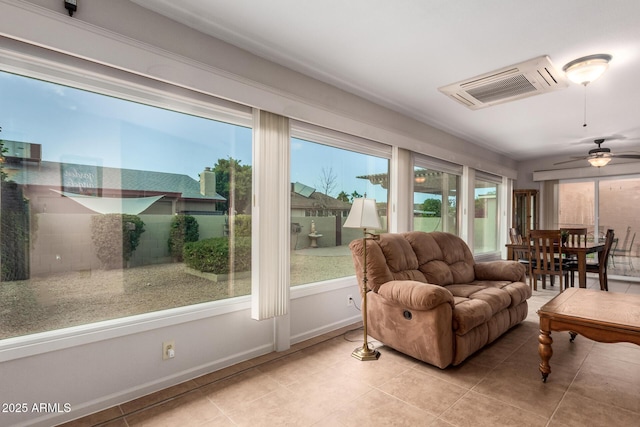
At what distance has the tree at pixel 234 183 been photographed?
104 inches

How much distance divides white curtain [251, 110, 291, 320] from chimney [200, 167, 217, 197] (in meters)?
0.33

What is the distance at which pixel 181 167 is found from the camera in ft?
7.98

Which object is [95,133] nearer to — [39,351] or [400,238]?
[39,351]

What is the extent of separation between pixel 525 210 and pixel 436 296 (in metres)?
5.87

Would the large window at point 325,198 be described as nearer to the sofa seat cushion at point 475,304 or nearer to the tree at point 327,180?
the tree at point 327,180

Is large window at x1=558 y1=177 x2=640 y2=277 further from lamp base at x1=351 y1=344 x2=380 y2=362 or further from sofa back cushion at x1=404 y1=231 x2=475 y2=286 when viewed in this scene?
lamp base at x1=351 y1=344 x2=380 y2=362

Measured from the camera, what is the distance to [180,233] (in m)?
2.42

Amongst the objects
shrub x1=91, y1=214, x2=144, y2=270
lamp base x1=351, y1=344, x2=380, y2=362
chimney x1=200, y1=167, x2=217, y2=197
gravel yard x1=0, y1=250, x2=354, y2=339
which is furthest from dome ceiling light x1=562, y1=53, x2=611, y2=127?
shrub x1=91, y1=214, x2=144, y2=270

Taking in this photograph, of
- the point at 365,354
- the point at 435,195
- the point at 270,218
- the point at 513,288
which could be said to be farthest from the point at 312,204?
the point at 435,195

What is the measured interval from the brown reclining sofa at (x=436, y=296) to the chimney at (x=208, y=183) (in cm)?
131

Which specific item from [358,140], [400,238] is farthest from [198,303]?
[358,140]

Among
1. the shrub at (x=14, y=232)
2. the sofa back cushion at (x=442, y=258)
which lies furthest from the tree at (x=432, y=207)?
the shrub at (x=14, y=232)

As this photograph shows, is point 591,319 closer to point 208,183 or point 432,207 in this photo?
point 208,183

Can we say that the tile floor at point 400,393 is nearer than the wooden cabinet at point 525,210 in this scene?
Yes
